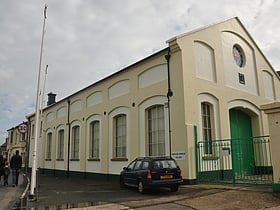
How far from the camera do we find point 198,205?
8406 mm

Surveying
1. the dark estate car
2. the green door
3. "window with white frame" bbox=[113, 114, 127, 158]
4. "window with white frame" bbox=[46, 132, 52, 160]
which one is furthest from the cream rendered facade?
"window with white frame" bbox=[46, 132, 52, 160]

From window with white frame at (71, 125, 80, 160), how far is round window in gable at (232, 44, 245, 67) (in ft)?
41.8

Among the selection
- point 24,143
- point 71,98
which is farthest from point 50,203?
point 24,143

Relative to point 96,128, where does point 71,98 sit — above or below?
above

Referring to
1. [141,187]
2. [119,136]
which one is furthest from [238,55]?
[141,187]

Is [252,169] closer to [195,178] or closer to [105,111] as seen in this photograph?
[195,178]

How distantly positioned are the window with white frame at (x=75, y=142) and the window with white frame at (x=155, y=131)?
344 inches

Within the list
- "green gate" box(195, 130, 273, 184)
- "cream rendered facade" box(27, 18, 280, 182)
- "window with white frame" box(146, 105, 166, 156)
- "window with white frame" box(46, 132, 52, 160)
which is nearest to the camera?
"green gate" box(195, 130, 273, 184)

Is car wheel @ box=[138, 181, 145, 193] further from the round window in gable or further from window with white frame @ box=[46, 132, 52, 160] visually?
window with white frame @ box=[46, 132, 52, 160]

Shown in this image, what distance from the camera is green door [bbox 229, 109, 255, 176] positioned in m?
13.9

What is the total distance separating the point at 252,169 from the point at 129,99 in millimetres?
7767

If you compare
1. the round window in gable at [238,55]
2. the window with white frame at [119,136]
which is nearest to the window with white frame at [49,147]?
the window with white frame at [119,136]

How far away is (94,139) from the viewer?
816 inches

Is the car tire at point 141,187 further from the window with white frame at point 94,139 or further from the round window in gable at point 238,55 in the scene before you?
the round window in gable at point 238,55
